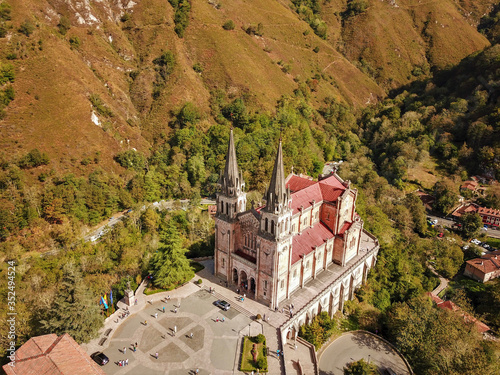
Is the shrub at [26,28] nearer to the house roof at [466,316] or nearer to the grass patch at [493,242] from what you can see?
the house roof at [466,316]

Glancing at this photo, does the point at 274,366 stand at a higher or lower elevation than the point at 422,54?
lower

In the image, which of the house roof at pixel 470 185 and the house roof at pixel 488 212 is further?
the house roof at pixel 470 185

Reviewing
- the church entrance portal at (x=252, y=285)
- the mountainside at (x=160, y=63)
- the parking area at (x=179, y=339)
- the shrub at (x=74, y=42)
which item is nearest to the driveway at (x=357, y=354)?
the parking area at (x=179, y=339)

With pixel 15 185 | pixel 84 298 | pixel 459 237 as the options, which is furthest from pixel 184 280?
pixel 459 237

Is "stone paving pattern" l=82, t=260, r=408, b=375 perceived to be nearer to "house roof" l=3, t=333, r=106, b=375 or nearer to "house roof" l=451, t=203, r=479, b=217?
"house roof" l=3, t=333, r=106, b=375

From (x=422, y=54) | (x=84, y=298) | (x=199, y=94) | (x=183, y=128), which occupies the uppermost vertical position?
(x=422, y=54)

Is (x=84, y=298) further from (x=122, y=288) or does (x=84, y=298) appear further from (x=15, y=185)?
(x=15, y=185)

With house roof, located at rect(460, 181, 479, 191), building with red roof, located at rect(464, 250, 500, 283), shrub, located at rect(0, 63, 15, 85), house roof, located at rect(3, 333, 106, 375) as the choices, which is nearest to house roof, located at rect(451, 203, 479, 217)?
house roof, located at rect(460, 181, 479, 191)

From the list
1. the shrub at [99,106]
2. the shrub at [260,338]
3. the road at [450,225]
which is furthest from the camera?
the shrub at [99,106]
